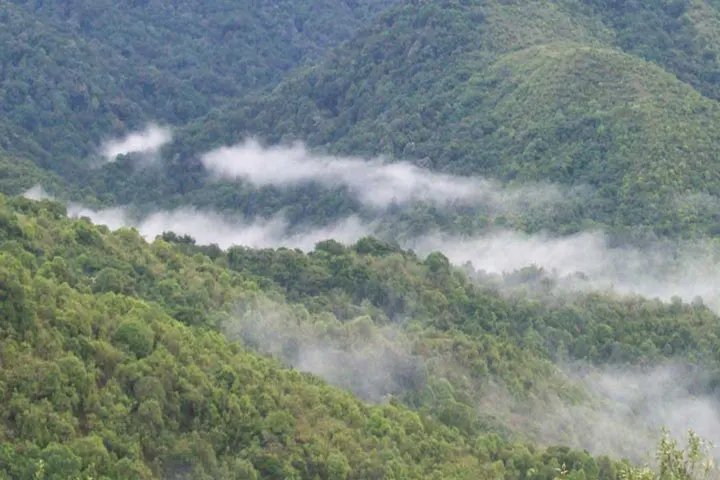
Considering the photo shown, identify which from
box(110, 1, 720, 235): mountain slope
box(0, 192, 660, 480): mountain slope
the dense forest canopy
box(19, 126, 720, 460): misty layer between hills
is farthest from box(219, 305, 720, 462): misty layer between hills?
box(110, 1, 720, 235): mountain slope

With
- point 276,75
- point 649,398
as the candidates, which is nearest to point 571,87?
point 649,398

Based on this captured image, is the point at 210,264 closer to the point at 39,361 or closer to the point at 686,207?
the point at 39,361

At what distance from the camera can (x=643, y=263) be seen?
326 feet

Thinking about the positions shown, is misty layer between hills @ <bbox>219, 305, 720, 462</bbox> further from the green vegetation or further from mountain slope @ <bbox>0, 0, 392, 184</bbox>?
mountain slope @ <bbox>0, 0, 392, 184</bbox>

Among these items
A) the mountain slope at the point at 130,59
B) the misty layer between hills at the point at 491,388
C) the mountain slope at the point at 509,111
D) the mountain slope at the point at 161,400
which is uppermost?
the mountain slope at the point at 130,59

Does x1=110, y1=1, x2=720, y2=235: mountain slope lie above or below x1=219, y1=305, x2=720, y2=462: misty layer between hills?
above

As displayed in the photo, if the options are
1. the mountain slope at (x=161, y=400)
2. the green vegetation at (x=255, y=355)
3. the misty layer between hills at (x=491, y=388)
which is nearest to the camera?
the mountain slope at (x=161, y=400)

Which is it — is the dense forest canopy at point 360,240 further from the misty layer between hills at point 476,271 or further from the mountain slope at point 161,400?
the misty layer between hills at point 476,271

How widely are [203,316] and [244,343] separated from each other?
2.17 meters

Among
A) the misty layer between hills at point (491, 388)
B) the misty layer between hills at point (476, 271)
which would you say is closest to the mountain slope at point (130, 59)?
the misty layer between hills at point (476, 271)

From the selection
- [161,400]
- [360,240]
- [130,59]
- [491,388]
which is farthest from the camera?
[130,59]

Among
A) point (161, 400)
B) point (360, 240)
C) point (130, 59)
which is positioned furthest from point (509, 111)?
point (161, 400)

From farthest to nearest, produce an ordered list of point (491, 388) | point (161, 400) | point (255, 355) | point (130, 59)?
1. point (130, 59)
2. point (491, 388)
3. point (255, 355)
4. point (161, 400)

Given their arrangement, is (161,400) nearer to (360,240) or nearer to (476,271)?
(360,240)
